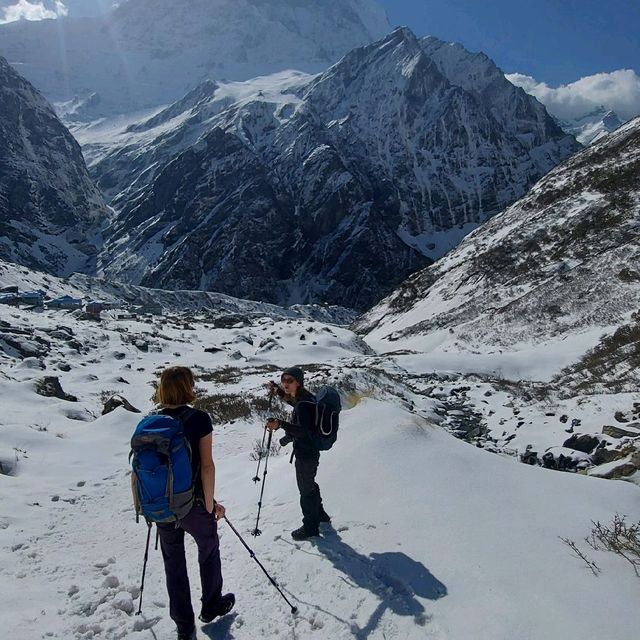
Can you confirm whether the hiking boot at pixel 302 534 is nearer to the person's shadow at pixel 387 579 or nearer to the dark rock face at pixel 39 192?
the person's shadow at pixel 387 579

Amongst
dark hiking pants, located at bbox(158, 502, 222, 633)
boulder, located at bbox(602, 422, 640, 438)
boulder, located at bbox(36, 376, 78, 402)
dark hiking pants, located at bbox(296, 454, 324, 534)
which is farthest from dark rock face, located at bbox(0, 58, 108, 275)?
dark hiking pants, located at bbox(158, 502, 222, 633)

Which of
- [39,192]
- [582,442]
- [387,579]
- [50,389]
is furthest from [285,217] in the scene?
[387,579]

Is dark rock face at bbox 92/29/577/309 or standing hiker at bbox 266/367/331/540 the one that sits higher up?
dark rock face at bbox 92/29/577/309

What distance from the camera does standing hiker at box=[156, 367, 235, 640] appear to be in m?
4.43

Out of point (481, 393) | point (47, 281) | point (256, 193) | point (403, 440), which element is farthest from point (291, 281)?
point (403, 440)

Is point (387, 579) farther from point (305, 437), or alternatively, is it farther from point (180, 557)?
point (180, 557)

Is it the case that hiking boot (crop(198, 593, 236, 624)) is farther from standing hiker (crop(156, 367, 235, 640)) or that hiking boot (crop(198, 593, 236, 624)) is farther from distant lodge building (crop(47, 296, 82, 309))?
distant lodge building (crop(47, 296, 82, 309))

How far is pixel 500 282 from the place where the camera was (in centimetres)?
5088

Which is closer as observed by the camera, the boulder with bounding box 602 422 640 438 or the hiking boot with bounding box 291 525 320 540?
the hiking boot with bounding box 291 525 320 540

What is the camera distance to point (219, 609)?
4805mm

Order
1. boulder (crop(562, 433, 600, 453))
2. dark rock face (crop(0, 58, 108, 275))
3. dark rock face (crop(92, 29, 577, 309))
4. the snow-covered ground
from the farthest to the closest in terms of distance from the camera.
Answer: dark rock face (crop(0, 58, 108, 275)) < dark rock face (crop(92, 29, 577, 309)) < boulder (crop(562, 433, 600, 453)) < the snow-covered ground

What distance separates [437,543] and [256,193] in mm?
176321

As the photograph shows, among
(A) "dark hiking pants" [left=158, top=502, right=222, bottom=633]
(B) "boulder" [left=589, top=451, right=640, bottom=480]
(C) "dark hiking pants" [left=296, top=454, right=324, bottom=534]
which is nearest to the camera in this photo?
(A) "dark hiking pants" [left=158, top=502, right=222, bottom=633]

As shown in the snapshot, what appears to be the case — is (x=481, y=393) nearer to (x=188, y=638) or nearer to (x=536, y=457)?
(x=536, y=457)
